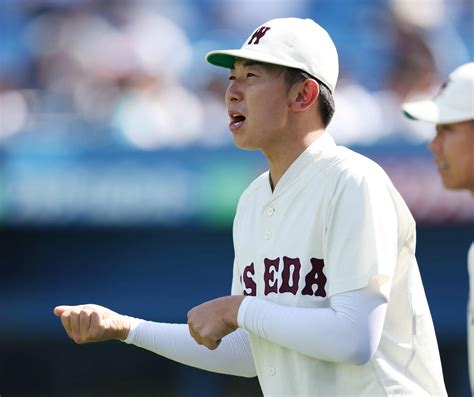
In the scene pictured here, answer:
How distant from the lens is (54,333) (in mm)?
8250

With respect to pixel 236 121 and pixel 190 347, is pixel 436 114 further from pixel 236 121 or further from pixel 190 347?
pixel 190 347

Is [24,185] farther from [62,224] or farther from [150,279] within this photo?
[150,279]

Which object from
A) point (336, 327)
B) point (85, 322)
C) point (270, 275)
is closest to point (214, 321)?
point (270, 275)

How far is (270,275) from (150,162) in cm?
480

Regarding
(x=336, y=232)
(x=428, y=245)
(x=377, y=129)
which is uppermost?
(x=377, y=129)

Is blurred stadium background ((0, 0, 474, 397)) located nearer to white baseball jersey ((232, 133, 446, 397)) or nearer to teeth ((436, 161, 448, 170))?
white baseball jersey ((232, 133, 446, 397))

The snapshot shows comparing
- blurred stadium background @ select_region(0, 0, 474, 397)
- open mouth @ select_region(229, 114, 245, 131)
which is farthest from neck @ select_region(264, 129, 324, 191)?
blurred stadium background @ select_region(0, 0, 474, 397)

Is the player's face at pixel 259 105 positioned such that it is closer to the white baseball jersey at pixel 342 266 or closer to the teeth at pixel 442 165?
the white baseball jersey at pixel 342 266

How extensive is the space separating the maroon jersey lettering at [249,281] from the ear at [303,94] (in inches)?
18.1

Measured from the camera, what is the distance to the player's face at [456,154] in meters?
2.48

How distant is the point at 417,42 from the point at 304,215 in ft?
20.3

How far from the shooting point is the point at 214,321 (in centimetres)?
260

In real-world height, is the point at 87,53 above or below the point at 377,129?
above

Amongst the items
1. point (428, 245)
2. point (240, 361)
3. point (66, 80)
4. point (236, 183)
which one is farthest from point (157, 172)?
point (240, 361)
